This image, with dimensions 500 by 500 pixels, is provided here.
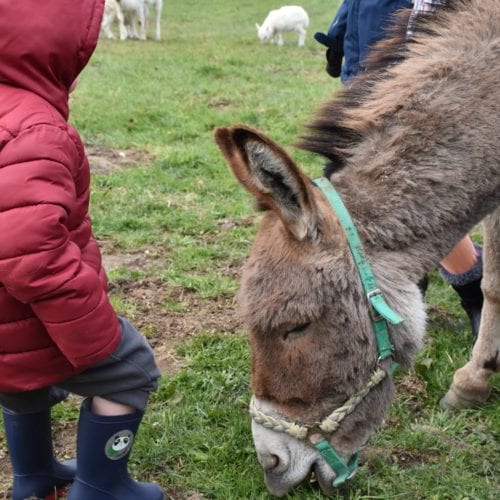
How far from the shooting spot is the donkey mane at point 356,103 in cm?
238

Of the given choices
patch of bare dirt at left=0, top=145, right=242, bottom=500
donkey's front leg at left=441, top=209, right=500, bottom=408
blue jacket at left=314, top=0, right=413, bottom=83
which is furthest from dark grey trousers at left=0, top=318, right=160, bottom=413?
blue jacket at left=314, top=0, right=413, bottom=83

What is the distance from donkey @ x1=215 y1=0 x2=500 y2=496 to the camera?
7.28ft

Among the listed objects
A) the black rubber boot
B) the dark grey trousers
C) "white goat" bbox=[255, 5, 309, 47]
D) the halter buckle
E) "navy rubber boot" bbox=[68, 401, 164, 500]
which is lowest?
"white goat" bbox=[255, 5, 309, 47]

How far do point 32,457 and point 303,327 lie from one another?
1.25m

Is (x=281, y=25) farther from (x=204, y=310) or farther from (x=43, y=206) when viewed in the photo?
(x=43, y=206)

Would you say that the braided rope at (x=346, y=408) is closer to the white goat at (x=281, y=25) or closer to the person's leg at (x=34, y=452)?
the person's leg at (x=34, y=452)

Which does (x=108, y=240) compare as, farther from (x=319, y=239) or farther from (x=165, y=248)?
(x=319, y=239)

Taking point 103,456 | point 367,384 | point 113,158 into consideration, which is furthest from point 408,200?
point 113,158

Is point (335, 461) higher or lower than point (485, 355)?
higher

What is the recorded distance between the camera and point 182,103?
9.72 metres

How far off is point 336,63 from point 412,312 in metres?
2.64

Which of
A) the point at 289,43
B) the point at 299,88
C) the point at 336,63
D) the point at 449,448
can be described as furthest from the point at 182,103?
the point at 289,43

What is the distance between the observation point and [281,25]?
19.6 meters

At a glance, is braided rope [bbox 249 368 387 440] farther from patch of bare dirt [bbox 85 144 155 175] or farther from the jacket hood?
patch of bare dirt [bbox 85 144 155 175]
